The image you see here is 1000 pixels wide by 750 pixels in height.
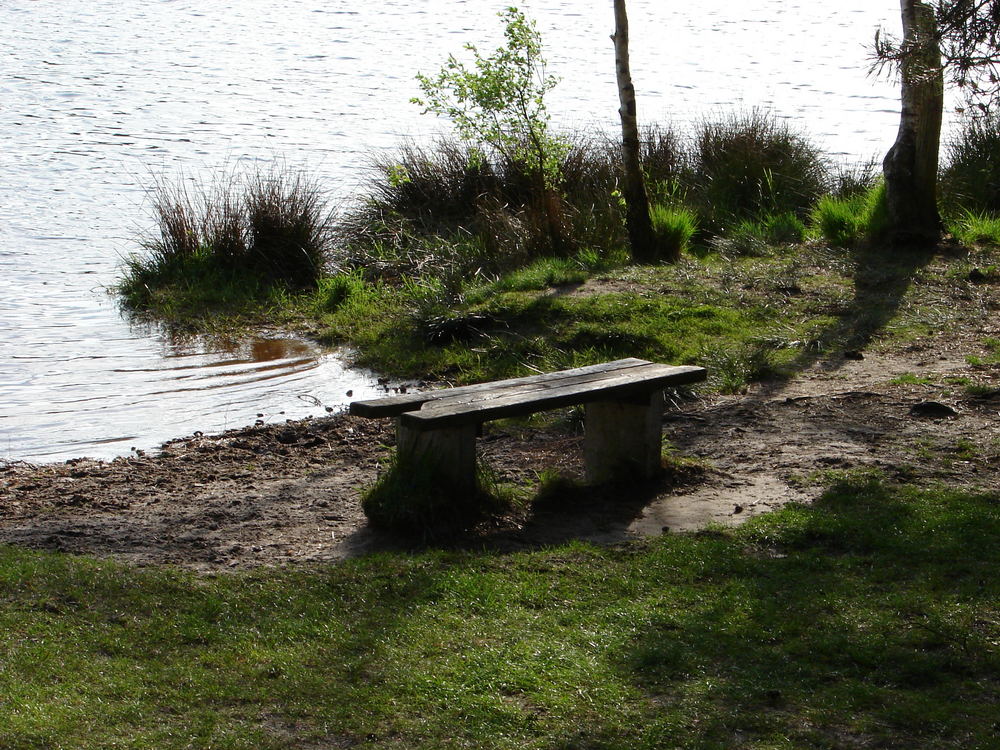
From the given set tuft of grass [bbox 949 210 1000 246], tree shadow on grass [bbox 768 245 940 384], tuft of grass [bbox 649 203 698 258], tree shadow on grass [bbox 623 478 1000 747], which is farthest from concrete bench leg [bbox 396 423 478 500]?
tuft of grass [bbox 949 210 1000 246]

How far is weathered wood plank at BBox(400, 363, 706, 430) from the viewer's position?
192 inches

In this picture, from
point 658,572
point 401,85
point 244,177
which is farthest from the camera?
point 401,85

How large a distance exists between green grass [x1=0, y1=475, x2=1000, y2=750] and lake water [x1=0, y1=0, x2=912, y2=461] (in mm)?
3196

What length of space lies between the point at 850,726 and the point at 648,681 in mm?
619

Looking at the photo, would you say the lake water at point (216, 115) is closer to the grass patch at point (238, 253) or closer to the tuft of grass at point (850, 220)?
the grass patch at point (238, 253)

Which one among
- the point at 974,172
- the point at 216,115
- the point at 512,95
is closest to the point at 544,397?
the point at 512,95

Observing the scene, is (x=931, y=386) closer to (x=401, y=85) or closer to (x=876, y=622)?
(x=876, y=622)

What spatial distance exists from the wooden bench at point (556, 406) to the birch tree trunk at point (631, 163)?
4.89 metres

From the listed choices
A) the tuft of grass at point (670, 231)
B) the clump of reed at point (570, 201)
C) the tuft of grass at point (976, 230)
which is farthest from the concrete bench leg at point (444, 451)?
the tuft of grass at point (976, 230)

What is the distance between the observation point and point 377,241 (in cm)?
1327

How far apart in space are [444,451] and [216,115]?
20.8 metres

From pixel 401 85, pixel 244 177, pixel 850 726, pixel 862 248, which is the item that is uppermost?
pixel 401 85

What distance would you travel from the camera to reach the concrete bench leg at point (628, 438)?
5.50m

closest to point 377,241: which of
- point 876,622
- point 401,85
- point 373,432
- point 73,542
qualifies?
point 373,432
